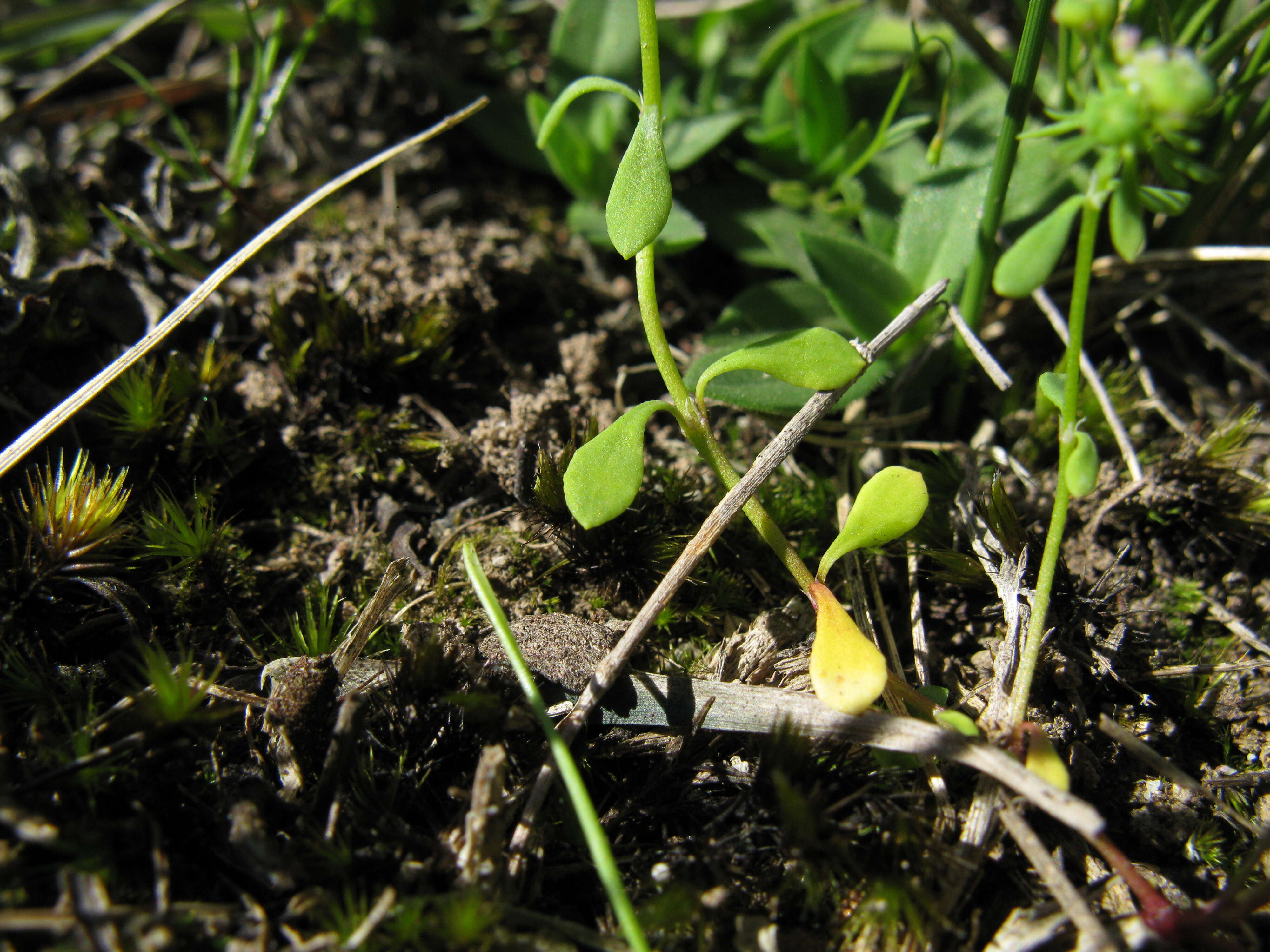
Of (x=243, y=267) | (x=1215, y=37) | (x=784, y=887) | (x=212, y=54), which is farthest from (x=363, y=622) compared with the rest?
(x=1215, y=37)

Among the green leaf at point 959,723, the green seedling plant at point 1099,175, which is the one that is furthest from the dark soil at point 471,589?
the green seedling plant at point 1099,175

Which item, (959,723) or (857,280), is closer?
(959,723)

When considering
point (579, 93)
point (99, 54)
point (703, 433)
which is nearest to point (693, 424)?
point (703, 433)

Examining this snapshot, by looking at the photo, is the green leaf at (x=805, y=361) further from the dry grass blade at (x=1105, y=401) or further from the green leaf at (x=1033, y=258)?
the dry grass blade at (x=1105, y=401)

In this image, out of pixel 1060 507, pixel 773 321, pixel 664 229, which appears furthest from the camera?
pixel 773 321

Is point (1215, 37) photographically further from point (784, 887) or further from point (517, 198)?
point (784, 887)

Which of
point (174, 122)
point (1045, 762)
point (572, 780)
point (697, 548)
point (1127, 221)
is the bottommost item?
point (1045, 762)

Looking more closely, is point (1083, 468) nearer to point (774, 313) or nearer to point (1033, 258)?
point (1033, 258)
